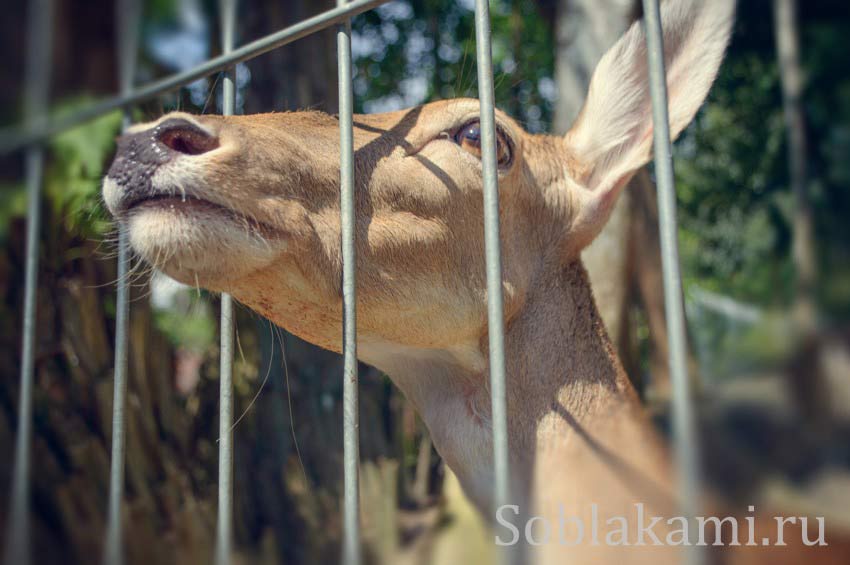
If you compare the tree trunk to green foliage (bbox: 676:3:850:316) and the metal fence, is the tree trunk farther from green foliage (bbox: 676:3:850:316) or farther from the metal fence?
the metal fence

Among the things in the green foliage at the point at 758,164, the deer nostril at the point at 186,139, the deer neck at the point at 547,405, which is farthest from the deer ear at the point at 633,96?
the green foliage at the point at 758,164

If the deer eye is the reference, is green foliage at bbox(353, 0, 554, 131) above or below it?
above

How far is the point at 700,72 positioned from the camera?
2.60 metres

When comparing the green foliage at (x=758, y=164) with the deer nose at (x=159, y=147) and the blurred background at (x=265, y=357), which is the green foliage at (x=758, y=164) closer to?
the blurred background at (x=265, y=357)

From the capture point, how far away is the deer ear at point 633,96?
8.38 ft

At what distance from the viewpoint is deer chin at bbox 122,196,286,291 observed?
206 cm

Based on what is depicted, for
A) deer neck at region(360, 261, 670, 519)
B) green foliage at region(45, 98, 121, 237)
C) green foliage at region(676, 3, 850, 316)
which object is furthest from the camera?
green foliage at region(676, 3, 850, 316)

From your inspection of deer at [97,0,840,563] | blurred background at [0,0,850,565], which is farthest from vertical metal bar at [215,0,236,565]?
blurred background at [0,0,850,565]

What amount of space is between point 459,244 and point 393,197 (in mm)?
307

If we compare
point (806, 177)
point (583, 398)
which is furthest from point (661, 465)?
point (806, 177)

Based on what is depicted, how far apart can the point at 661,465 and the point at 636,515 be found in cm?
41

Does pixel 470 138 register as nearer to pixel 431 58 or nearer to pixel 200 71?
pixel 200 71

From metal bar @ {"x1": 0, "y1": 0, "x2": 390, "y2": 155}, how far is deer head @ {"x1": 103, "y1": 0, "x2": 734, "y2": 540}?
9.2 inches

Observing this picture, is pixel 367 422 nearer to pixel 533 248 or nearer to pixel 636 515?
pixel 533 248
